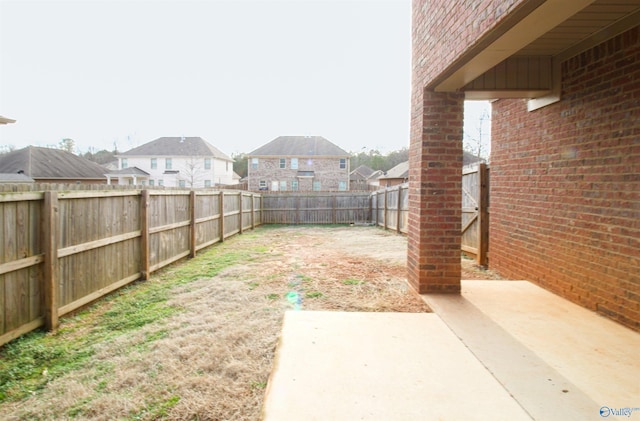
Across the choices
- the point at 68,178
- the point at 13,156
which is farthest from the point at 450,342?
the point at 13,156

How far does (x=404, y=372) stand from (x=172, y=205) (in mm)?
6038

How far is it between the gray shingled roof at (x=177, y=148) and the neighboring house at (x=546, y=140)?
3606cm

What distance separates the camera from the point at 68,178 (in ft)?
95.4

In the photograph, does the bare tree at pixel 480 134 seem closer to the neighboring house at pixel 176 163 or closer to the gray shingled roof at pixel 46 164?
the neighboring house at pixel 176 163

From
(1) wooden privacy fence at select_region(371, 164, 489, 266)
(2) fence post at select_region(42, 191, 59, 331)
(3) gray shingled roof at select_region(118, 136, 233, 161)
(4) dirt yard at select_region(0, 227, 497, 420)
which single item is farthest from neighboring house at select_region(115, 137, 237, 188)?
(2) fence post at select_region(42, 191, 59, 331)

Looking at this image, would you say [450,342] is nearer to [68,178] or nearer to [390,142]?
[68,178]

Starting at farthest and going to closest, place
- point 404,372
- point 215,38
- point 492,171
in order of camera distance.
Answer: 1. point 215,38
2. point 492,171
3. point 404,372

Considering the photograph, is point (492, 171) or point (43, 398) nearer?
point (43, 398)

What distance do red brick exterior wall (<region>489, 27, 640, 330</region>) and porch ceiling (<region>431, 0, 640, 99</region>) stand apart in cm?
17

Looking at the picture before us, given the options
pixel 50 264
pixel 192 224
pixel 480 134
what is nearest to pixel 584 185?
pixel 50 264

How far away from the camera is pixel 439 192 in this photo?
182 inches

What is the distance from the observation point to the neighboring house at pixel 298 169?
114 ft

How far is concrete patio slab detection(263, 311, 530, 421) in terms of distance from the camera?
2.15 m

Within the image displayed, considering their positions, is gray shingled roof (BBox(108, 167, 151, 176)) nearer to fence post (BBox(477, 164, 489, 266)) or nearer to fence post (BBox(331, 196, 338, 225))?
fence post (BBox(331, 196, 338, 225))
